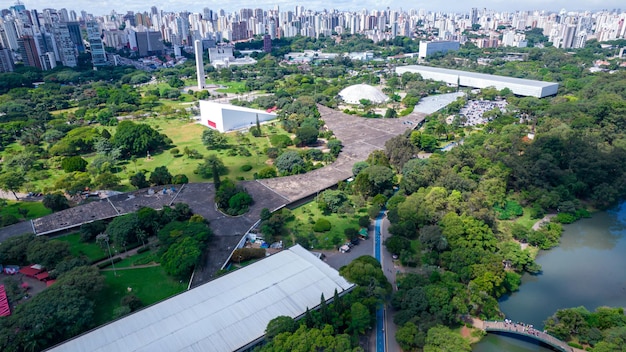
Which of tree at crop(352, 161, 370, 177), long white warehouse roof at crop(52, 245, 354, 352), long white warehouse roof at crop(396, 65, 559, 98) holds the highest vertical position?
long white warehouse roof at crop(396, 65, 559, 98)

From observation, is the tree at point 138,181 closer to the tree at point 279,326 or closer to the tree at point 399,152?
the tree at point 279,326

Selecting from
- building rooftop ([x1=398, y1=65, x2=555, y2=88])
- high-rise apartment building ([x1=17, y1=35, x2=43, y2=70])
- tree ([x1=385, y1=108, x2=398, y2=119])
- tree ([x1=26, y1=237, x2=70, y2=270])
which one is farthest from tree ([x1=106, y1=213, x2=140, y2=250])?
high-rise apartment building ([x1=17, y1=35, x2=43, y2=70])

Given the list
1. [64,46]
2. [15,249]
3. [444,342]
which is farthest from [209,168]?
[64,46]

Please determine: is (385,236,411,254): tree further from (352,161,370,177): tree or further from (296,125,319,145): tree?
(296,125,319,145): tree

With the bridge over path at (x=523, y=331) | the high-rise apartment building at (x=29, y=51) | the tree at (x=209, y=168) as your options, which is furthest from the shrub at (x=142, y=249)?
the high-rise apartment building at (x=29, y=51)

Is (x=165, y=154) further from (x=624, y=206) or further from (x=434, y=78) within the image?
(x=434, y=78)

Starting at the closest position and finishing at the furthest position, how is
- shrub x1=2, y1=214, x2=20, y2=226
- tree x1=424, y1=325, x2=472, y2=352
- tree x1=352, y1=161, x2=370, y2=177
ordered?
tree x1=424, y1=325, x2=472, y2=352, shrub x1=2, y1=214, x2=20, y2=226, tree x1=352, y1=161, x2=370, y2=177

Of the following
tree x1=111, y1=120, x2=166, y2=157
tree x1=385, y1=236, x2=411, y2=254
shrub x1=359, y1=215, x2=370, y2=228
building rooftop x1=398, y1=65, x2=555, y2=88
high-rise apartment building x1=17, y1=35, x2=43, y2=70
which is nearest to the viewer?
tree x1=385, y1=236, x2=411, y2=254
